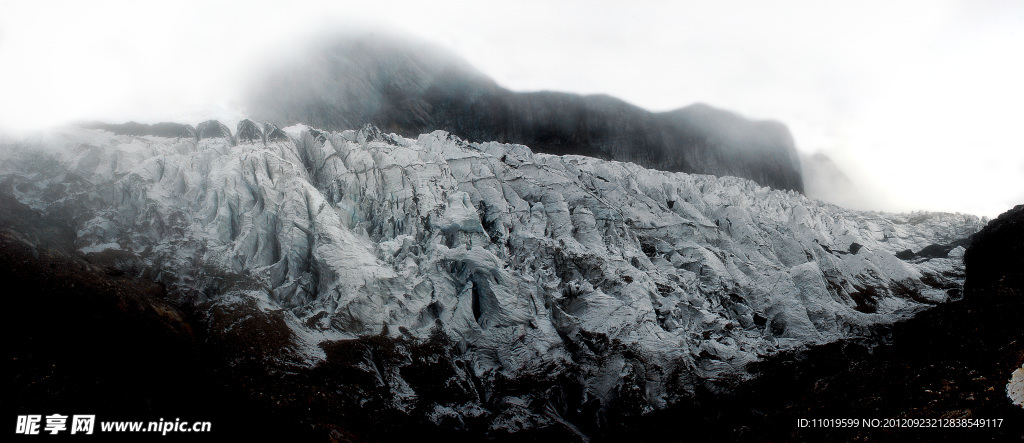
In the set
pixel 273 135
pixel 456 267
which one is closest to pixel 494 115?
pixel 273 135

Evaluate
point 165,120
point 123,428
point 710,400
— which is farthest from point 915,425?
point 165,120

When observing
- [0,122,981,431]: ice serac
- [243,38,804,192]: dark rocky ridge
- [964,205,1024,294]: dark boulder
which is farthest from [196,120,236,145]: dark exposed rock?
[964,205,1024,294]: dark boulder

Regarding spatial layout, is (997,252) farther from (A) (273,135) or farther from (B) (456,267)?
(A) (273,135)

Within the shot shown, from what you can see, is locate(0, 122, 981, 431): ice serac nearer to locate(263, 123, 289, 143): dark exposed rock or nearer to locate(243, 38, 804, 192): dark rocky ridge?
locate(263, 123, 289, 143): dark exposed rock

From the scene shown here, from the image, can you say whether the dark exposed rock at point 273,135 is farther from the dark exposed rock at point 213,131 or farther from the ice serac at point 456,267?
the dark exposed rock at point 213,131

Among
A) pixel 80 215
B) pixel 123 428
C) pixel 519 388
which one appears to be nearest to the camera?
pixel 123 428

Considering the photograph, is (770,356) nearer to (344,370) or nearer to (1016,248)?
(1016,248)
